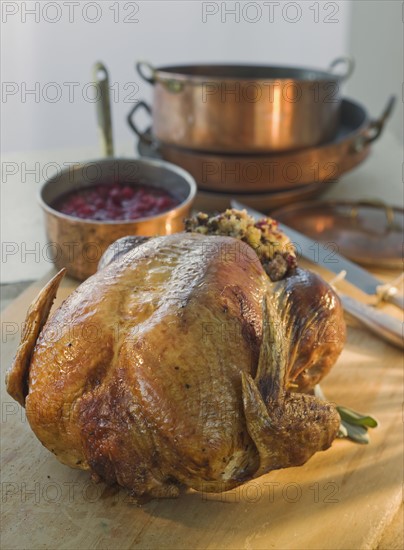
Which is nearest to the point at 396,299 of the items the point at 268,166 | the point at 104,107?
the point at 268,166

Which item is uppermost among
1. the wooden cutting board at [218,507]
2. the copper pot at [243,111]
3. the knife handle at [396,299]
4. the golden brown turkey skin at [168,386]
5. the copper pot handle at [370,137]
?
the copper pot at [243,111]

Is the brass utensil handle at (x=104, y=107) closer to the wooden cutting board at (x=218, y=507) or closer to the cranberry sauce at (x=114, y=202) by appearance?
the cranberry sauce at (x=114, y=202)

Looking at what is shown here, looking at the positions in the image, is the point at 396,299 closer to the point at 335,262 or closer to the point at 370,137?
the point at 335,262

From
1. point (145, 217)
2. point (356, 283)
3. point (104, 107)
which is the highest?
point (104, 107)

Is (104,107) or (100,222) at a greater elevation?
(104,107)

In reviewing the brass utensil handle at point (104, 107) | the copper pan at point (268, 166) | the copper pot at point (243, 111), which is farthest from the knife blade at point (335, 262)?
the brass utensil handle at point (104, 107)

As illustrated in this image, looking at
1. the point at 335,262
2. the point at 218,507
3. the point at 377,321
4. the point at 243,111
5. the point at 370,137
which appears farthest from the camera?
the point at 370,137
